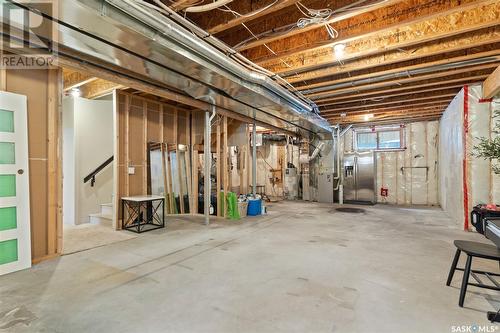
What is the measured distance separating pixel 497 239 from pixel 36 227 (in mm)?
4761

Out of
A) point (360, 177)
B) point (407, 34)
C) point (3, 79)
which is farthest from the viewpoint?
point (360, 177)

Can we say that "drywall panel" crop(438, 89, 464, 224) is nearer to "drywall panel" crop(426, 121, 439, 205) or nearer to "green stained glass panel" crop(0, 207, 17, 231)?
"drywall panel" crop(426, 121, 439, 205)

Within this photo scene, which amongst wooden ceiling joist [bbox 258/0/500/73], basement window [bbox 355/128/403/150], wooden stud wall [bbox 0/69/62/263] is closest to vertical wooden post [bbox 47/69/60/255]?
wooden stud wall [bbox 0/69/62/263]

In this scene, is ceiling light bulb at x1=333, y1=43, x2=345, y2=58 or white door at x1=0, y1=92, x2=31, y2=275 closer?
white door at x1=0, y1=92, x2=31, y2=275

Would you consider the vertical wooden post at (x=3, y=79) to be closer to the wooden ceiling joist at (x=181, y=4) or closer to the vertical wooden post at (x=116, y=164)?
the vertical wooden post at (x=116, y=164)

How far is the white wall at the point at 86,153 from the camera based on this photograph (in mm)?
5395

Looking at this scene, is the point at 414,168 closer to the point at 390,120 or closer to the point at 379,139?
the point at 379,139

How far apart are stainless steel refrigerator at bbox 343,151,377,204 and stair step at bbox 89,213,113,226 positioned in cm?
739

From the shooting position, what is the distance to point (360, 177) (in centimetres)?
898

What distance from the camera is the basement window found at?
348 inches

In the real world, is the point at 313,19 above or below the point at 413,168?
above

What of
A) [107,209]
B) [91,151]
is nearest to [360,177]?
[107,209]

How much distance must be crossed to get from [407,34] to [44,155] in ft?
15.9

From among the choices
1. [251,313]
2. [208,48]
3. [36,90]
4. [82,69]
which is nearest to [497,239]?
[251,313]
